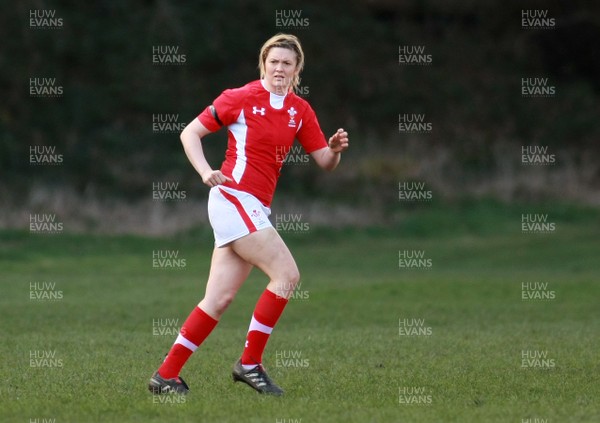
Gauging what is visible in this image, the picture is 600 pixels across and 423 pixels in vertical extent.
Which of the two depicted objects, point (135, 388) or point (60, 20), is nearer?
point (135, 388)

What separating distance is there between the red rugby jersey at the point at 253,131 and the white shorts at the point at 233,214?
0.21ft

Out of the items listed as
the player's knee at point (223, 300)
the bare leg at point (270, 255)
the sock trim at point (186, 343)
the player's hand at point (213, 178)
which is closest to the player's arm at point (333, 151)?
the bare leg at point (270, 255)

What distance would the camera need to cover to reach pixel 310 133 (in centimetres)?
877

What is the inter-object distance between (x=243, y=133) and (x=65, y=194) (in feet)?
75.1

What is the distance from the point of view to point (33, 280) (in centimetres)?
1961

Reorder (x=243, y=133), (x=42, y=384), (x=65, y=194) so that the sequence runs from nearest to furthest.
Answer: (x=243, y=133) < (x=42, y=384) < (x=65, y=194)

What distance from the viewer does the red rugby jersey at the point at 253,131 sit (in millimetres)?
8375

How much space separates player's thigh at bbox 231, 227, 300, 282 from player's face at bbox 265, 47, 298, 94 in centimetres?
105

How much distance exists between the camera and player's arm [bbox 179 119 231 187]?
8039 millimetres

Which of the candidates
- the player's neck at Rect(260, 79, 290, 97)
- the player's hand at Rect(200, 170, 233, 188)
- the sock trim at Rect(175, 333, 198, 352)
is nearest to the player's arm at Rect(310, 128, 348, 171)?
the player's neck at Rect(260, 79, 290, 97)

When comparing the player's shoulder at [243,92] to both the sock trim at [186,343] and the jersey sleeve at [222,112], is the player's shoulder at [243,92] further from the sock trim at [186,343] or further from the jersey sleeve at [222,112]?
the sock trim at [186,343]

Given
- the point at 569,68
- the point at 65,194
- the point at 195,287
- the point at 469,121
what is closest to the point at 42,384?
the point at 195,287

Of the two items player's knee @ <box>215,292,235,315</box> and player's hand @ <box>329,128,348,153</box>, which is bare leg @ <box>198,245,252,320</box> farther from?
player's hand @ <box>329,128,348,153</box>

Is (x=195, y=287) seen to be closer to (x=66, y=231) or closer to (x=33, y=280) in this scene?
(x=33, y=280)
